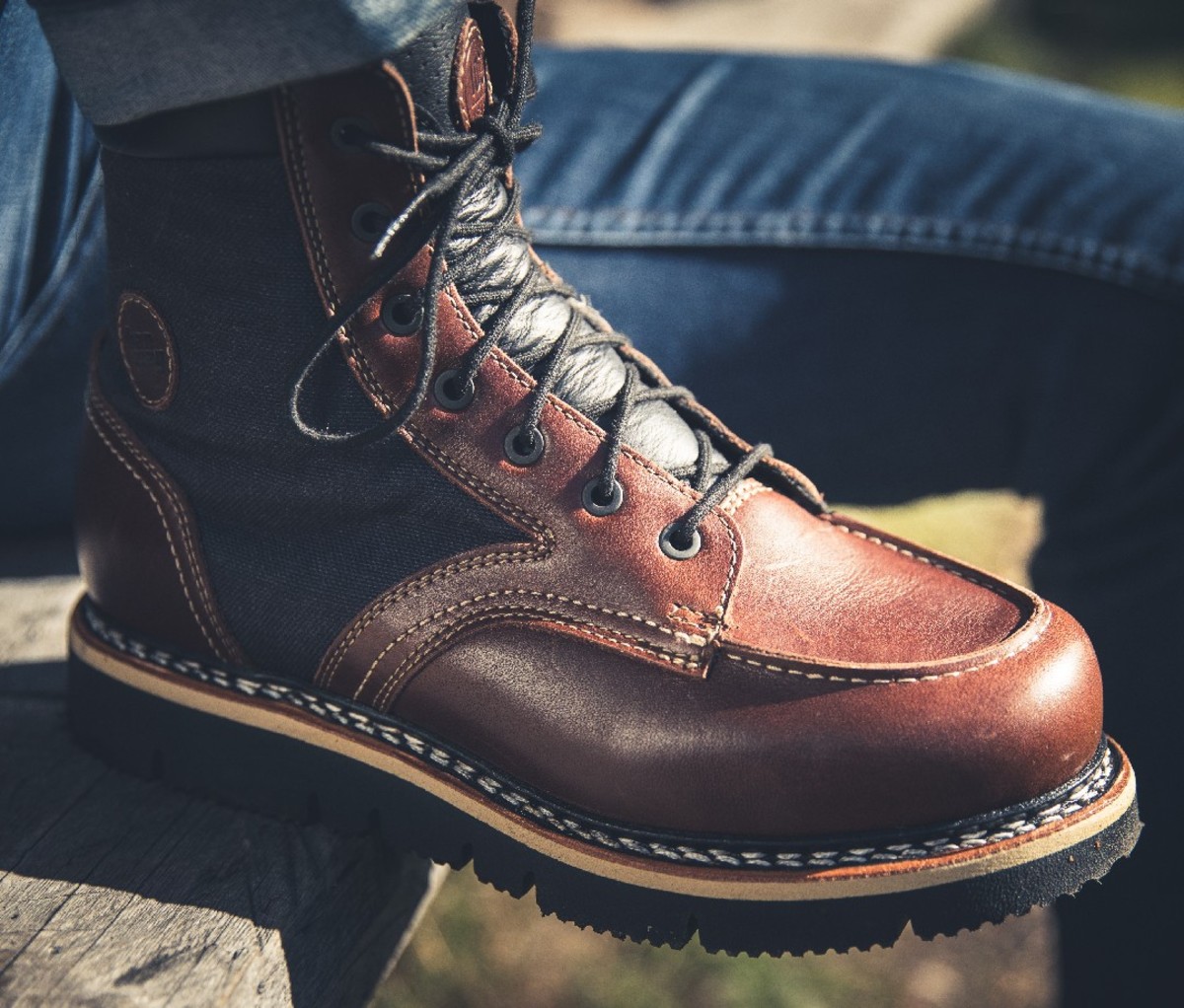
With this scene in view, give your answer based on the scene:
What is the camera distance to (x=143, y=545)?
1232mm

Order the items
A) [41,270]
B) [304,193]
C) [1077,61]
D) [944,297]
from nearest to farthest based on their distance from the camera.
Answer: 1. [304,193]
2. [41,270]
3. [944,297]
4. [1077,61]

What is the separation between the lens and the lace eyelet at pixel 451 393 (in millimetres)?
1103

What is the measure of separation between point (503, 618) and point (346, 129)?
0.49 metres

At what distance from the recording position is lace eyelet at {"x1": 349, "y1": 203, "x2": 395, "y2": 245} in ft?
3.48

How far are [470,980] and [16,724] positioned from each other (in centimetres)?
124

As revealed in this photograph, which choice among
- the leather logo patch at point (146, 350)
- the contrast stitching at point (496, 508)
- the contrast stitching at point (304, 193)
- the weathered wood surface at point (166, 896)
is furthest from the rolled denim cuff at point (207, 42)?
the weathered wood surface at point (166, 896)

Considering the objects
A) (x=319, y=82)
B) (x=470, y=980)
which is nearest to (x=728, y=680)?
(x=319, y=82)

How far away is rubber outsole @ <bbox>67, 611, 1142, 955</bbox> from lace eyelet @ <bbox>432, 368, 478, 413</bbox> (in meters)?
0.38

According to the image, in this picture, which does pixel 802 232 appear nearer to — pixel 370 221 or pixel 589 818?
pixel 370 221

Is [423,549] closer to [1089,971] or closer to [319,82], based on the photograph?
[319,82]

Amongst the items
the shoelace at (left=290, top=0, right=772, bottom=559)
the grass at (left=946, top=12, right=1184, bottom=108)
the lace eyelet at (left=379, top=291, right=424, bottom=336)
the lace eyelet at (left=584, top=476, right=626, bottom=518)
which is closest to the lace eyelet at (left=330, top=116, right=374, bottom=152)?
the shoelace at (left=290, top=0, right=772, bottom=559)

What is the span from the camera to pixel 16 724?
1389 mm

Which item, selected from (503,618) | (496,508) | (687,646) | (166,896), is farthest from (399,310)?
(166,896)

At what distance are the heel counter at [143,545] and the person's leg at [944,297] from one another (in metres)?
0.73
